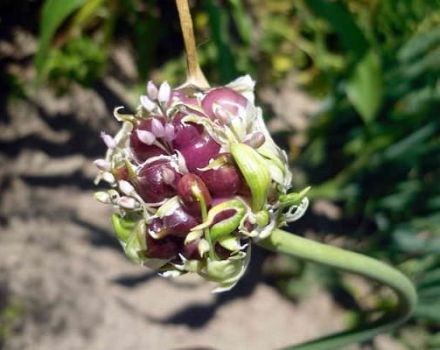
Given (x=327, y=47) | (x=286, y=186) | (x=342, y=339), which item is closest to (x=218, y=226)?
(x=286, y=186)

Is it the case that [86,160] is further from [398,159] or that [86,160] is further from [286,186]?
[286,186]

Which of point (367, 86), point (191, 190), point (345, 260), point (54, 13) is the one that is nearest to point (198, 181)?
point (191, 190)

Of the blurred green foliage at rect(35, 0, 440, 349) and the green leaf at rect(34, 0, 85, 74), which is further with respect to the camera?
the blurred green foliage at rect(35, 0, 440, 349)

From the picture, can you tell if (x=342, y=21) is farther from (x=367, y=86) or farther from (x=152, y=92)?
(x=152, y=92)

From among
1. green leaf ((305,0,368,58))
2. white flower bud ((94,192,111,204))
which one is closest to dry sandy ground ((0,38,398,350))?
green leaf ((305,0,368,58))

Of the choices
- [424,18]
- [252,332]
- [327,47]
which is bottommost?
[252,332]

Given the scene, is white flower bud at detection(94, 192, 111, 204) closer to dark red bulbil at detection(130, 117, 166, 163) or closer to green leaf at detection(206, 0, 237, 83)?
dark red bulbil at detection(130, 117, 166, 163)
